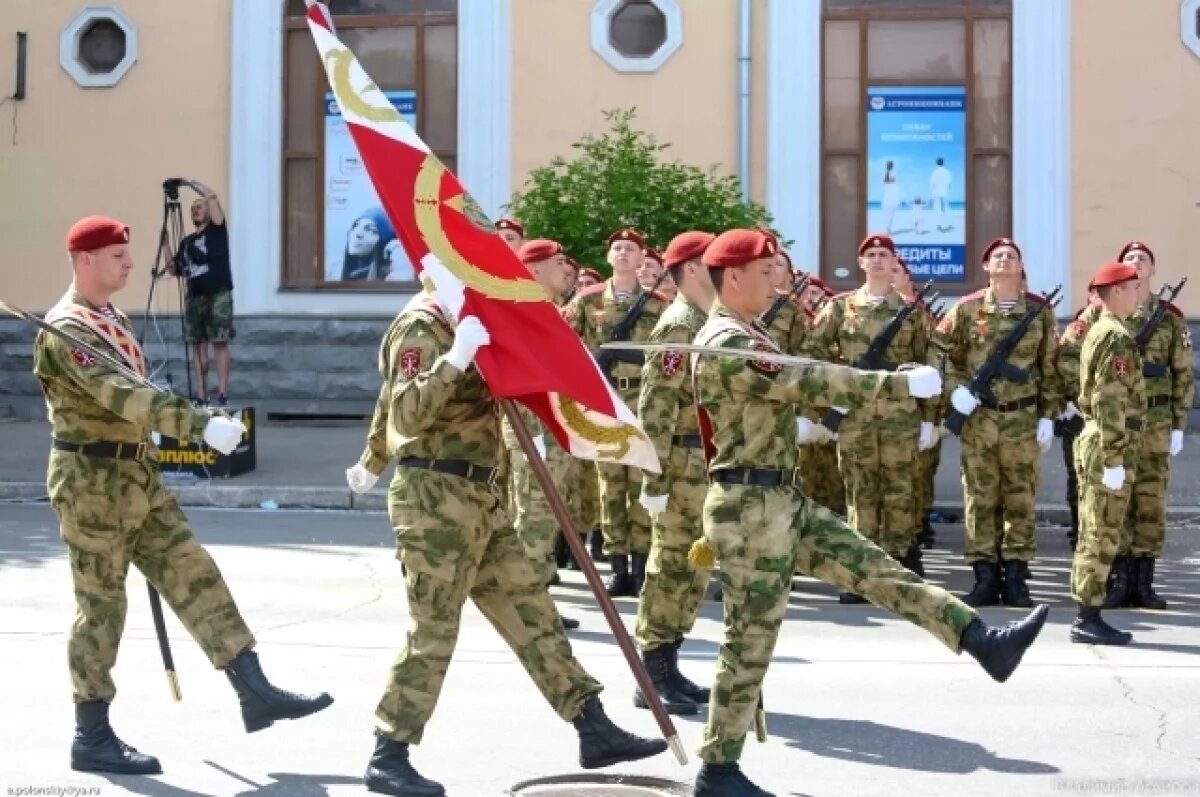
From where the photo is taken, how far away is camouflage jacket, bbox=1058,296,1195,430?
11.0 metres

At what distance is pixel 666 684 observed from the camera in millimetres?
8102

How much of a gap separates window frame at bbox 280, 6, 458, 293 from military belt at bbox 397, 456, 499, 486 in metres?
13.6

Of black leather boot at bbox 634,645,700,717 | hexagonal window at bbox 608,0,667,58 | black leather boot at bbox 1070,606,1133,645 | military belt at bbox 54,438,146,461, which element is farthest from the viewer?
hexagonal window at bbox 608,0,667,58

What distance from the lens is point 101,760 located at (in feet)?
22.7

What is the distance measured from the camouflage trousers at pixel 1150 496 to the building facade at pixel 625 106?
28.0 ft

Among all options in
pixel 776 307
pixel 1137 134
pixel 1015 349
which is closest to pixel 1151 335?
pixel 1015 349

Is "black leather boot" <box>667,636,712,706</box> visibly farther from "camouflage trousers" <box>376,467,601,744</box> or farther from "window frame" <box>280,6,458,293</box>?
"window frame" <box>280,6,458,293</box>

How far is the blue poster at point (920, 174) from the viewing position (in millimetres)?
19641

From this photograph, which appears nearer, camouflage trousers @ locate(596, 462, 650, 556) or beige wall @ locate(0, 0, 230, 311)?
camouflage trousers @ locate(596, 462, 650, 556)

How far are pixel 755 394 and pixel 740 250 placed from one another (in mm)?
533

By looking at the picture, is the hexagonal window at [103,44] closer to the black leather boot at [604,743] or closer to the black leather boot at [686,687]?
the black leather boot at [686,687]

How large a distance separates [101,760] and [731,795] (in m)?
2.24

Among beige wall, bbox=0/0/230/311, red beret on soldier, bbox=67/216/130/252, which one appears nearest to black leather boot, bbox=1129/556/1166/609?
red beret on soldier, bbox=67/216/130/252

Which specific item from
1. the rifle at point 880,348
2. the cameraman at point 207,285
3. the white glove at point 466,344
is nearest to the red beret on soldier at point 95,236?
the white glove at point 466,344
